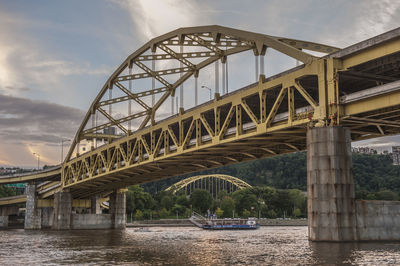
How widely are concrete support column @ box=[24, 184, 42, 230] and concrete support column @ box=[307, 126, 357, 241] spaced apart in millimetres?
87900

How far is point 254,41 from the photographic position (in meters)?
47.8

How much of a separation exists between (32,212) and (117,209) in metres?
18.5

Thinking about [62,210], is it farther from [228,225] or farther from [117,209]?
[228,225]

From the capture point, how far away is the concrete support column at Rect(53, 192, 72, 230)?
104 metres

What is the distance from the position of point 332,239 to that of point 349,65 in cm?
1254

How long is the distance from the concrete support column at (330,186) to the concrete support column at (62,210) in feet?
253

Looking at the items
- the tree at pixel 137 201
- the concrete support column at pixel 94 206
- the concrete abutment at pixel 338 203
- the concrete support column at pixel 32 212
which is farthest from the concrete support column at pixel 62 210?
the concrete abutment at pixel 338 203

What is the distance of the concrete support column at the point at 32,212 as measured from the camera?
11050cm

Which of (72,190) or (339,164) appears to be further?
(72,190)

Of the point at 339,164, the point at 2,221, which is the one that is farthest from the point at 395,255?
the point at 2,221

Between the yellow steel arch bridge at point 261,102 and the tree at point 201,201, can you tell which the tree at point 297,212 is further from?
the yellow steel arch bridge at point 261,102

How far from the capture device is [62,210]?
105 meters

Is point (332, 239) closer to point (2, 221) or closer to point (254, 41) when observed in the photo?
point (254, 41)

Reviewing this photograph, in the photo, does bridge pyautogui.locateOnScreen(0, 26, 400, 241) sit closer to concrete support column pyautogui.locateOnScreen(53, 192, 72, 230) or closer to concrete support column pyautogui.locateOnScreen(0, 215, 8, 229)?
concrete support column pyautogui.locateOnScreen(53, 192, 72, 230)
